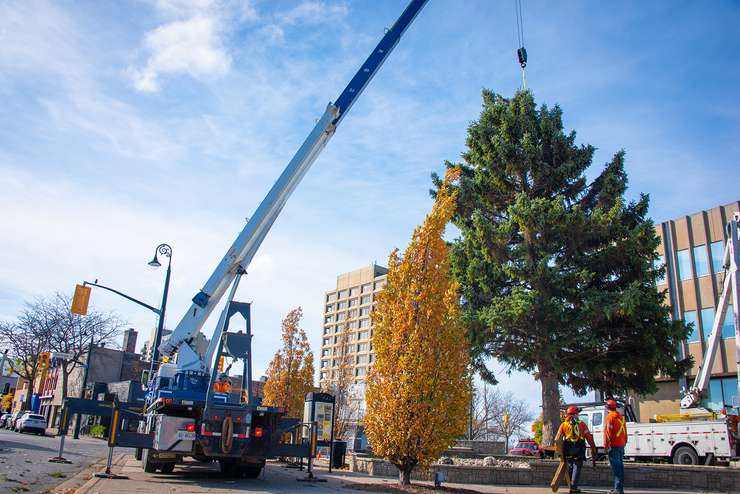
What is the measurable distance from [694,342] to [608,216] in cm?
2278

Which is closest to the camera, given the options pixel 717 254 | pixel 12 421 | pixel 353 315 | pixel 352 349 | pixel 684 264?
pixel 717 254

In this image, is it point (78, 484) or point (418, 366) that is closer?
point (78, 484)

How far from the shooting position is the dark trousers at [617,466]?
10953mm

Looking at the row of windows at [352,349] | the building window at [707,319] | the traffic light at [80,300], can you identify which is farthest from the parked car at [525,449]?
the row of windows at [352,349]

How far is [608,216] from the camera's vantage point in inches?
748

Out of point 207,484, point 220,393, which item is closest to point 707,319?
point 220,393

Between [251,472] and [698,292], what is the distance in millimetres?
33660

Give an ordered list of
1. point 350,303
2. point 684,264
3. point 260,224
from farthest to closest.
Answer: point 350,303 → point 684,264 → point 260,224

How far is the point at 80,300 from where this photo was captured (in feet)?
70.5

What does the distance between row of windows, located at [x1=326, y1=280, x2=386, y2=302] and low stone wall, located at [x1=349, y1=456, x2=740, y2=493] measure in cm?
10440

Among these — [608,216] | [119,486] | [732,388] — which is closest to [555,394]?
[608,216]

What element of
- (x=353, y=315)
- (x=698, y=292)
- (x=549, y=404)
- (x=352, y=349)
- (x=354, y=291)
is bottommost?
(x=549, y=404)

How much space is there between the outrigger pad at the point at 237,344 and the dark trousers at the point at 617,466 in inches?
311

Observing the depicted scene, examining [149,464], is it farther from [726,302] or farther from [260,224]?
[726,302]
